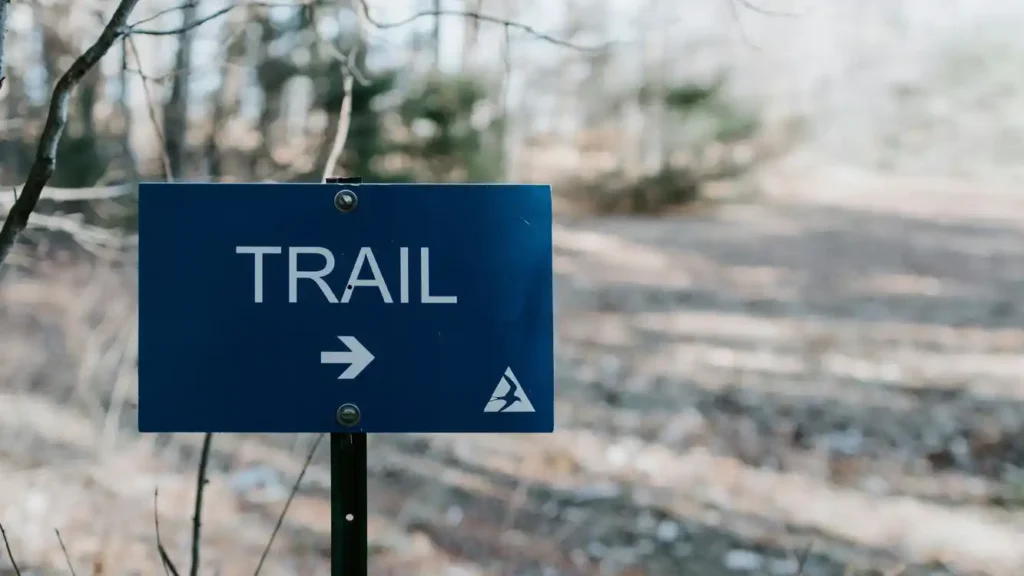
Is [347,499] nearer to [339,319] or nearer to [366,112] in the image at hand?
[339,319]

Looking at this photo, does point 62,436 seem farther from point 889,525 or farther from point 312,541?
point 889,525

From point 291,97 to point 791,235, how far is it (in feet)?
20.3

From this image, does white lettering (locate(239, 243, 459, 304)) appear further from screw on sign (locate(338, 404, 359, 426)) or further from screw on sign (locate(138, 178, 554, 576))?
screw on sign (locate(338, 404, 359, 426))

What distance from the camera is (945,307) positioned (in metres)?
7.50

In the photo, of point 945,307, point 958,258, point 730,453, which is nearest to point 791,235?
point 958,258

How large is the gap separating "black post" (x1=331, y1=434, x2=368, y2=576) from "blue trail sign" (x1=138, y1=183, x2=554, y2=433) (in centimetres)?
4

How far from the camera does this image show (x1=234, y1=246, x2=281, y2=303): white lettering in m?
1.31

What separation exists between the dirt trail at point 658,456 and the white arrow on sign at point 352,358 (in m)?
2.55

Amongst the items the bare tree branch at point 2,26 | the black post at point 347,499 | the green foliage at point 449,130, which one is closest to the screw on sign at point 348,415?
the black post at point 347,499

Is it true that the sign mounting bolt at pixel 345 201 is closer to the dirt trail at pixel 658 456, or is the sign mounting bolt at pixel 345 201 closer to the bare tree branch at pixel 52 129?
the bare tree branch at pixel 52 129

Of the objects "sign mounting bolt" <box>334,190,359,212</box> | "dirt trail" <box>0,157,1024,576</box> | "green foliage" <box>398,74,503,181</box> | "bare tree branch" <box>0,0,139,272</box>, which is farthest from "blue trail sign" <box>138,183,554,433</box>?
"green foliage" <box>398,74,503,181</box>

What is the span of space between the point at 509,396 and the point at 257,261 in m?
0.40

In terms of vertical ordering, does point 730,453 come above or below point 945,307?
below

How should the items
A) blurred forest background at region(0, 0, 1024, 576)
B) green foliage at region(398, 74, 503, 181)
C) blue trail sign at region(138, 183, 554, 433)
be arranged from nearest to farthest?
blue trail sign at region(138, 183, 554, 433) < blurred forest background at region(0, 0, 1024, 576) < green foliage at region(398, 74, 503, 181)
